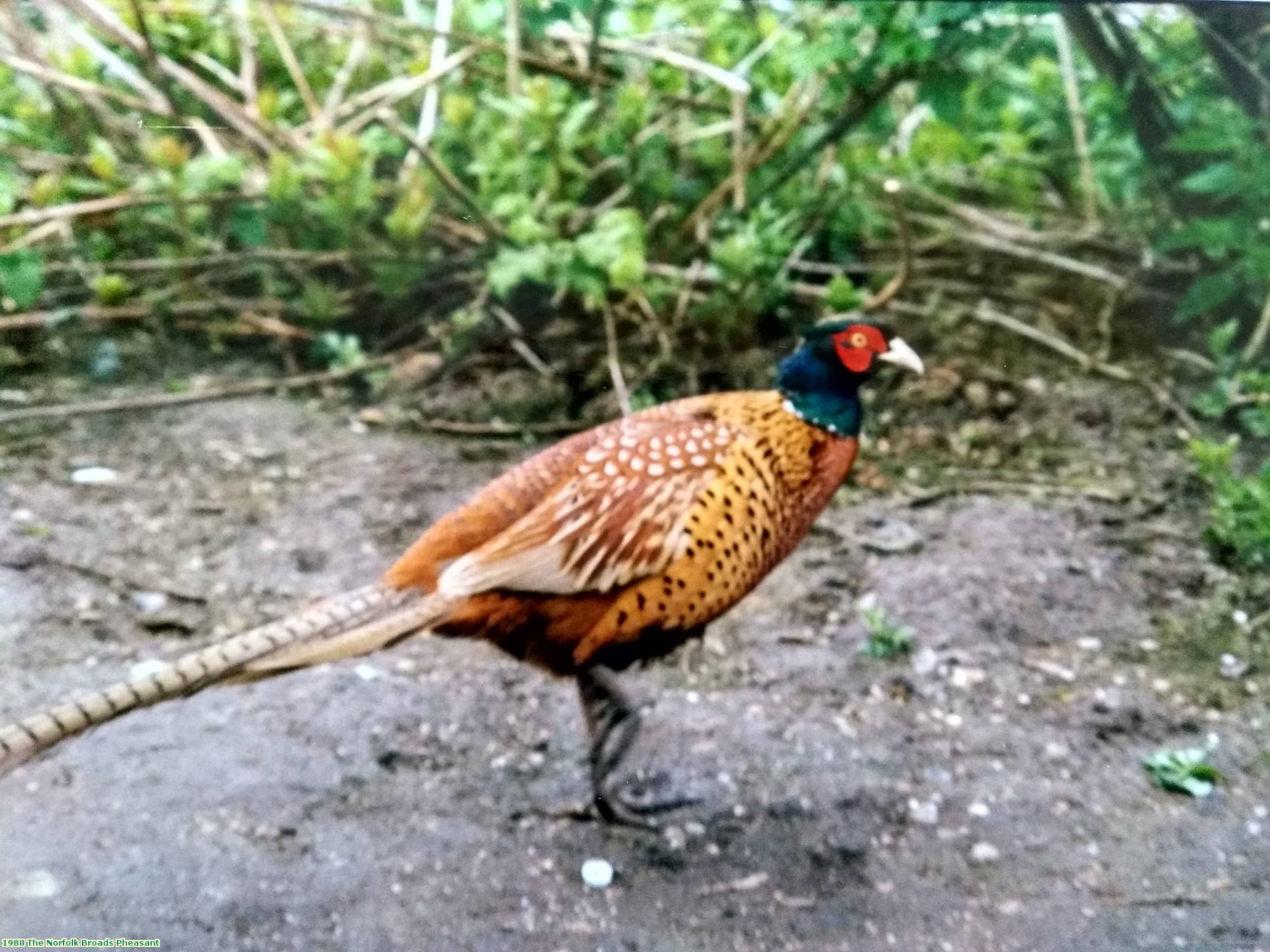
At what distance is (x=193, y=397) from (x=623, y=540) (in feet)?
1.48

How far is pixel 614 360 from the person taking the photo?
1.34 metres

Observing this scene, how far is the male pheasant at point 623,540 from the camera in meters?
1.15

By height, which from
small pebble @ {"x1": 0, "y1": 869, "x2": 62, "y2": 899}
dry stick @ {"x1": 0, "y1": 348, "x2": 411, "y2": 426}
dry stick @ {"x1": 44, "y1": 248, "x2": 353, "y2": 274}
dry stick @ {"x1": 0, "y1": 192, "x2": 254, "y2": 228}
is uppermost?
dry stick @ {"x1": 0, "y1": 192, "x2": 254, "y2": 228}

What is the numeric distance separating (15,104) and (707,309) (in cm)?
73

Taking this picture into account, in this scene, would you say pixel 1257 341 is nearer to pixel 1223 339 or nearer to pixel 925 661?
pixel 1223 339

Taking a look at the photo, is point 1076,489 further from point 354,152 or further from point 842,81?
A: point 354,152

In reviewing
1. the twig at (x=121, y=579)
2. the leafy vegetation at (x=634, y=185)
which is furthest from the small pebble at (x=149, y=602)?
the leafy vegetation at (x=634, y=185)

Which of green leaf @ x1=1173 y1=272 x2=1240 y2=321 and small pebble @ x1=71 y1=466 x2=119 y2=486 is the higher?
green leaf @ x1=1173 y1=272 x2=1240 y2=321

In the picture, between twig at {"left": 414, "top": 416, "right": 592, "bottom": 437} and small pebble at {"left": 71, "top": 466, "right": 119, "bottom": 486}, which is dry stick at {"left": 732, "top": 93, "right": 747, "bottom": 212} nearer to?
twig at {"left": 414, "top": 416, "right": 592, "bottom": 437}

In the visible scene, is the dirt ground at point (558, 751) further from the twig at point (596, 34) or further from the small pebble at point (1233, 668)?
the twig at point (596, 34)

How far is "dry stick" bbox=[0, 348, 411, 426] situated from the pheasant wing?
251 millimetres

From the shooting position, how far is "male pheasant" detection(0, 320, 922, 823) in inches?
45.1

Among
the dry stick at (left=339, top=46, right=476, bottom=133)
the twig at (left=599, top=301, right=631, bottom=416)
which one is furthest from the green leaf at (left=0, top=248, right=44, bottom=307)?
the twig at (left=599, top=301, right=631, bottom=416)

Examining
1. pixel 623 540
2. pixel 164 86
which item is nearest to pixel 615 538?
pixel 623 540
